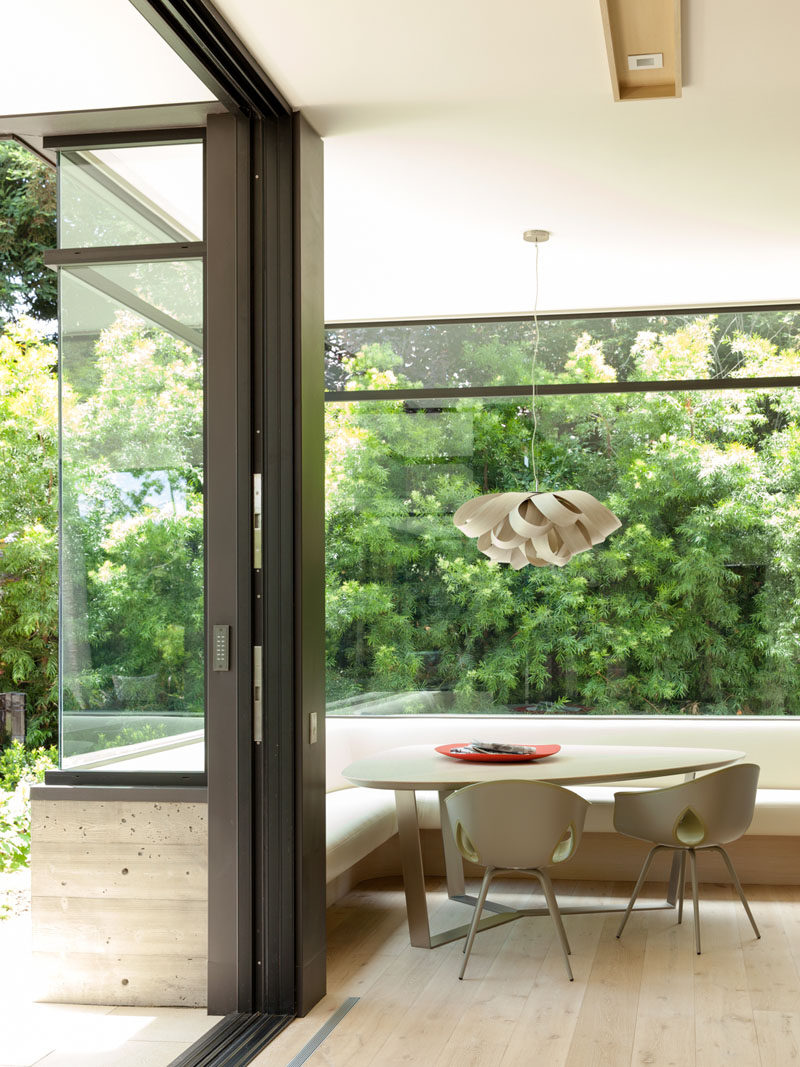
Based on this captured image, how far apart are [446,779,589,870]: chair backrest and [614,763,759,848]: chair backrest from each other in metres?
0.53

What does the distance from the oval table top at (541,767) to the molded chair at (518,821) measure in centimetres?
17

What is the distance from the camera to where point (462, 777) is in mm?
4359

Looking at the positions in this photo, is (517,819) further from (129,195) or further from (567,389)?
(567,389)

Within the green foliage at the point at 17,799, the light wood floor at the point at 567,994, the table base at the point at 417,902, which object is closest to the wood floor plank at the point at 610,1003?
the light wood floor at the point at 567,994

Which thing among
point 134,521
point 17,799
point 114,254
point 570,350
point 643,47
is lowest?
point 17,799

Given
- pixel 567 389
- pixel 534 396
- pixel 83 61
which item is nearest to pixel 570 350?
pixel 567 389

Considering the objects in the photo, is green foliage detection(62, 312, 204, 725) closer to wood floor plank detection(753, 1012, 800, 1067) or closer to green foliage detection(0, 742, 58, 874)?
green foliage detection(0, 742, 58, 874)

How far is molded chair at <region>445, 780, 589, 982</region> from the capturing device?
161 inches

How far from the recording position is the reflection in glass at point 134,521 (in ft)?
12.5

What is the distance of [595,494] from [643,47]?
3514 mm

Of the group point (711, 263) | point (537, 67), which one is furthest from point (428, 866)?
point (537, 67)

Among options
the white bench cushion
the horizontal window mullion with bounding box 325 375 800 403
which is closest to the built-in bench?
the white bench cushion

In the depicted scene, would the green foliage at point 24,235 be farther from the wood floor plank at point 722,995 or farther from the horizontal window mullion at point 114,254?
the wood floor plank at point 722,995

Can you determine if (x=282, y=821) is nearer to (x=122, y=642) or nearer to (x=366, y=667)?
(x=122, y=642)
